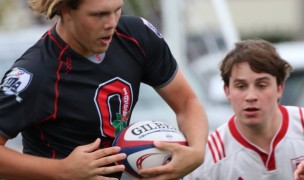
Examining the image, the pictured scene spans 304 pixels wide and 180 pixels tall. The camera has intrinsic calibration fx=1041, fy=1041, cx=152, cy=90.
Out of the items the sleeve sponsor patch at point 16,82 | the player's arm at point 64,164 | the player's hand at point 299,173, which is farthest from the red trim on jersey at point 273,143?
the sleeve sponsor patch at point 16,82

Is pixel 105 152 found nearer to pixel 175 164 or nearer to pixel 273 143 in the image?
pixel 175 164

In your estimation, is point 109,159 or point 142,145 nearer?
point 109,159

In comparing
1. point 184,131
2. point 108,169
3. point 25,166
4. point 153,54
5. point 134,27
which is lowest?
point 25,166

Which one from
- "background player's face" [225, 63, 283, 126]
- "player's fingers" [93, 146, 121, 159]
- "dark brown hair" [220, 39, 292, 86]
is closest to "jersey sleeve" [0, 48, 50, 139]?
"player's fingers" [93, 146, 121, 159]

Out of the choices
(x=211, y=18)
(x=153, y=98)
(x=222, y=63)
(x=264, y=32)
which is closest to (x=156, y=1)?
(x=153, y=98)

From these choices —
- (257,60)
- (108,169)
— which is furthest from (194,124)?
(257,60)

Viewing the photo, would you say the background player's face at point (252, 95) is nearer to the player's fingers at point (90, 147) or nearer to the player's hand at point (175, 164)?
the player's hand at point (175, 164)

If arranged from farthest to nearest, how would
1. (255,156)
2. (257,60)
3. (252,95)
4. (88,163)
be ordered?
(255,156) < (257,60) < (252,95) < (88,163)

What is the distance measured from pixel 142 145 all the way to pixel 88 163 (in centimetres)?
43

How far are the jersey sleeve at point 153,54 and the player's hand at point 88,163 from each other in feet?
2.22

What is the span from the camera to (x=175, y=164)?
207 inches

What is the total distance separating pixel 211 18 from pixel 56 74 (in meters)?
13.3

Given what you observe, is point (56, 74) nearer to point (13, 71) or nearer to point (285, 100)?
point (13, 71)

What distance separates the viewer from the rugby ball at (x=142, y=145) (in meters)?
5.34
